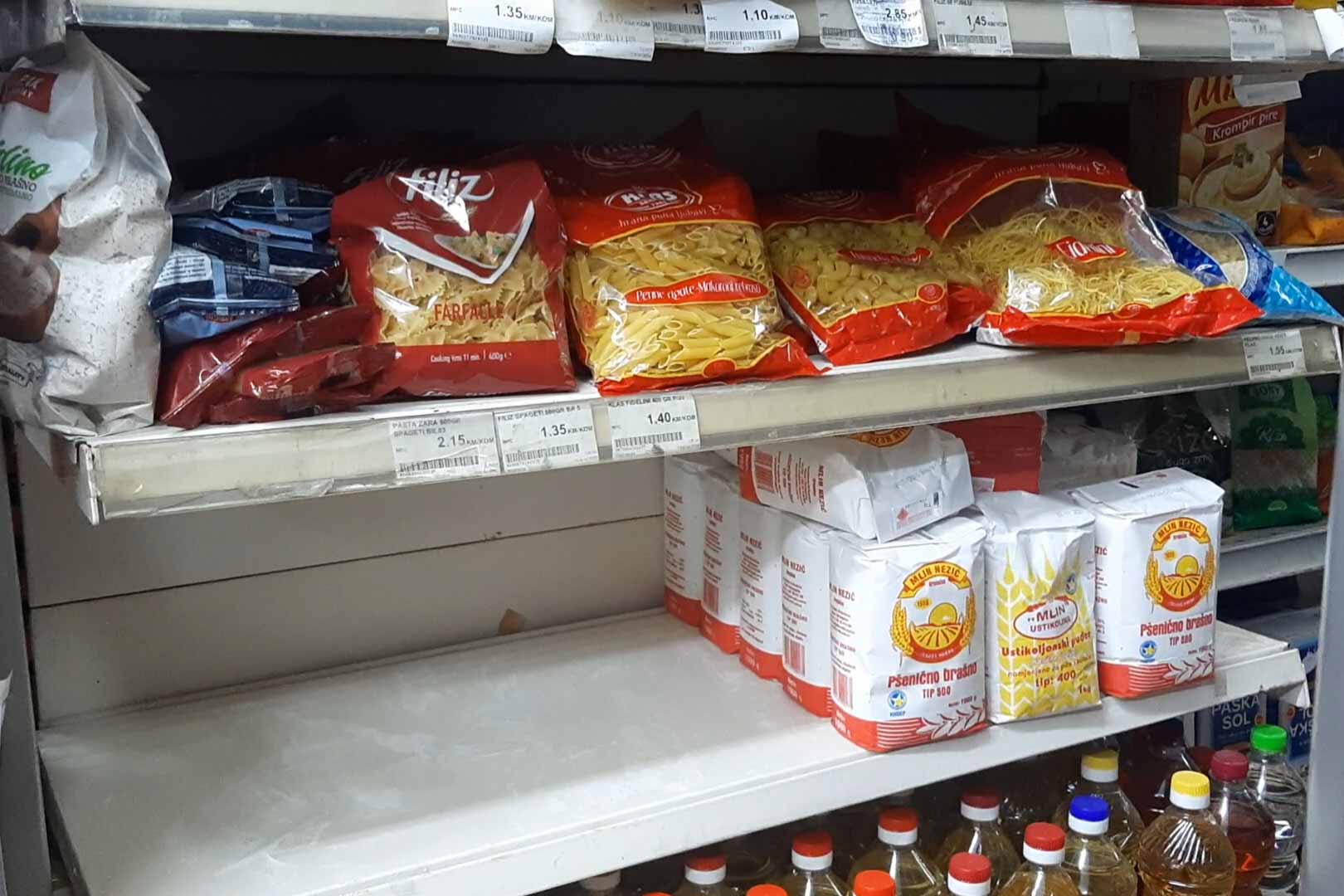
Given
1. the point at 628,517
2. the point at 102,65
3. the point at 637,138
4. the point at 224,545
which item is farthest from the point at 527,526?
the point at 102,65

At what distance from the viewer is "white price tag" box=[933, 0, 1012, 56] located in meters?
1.09

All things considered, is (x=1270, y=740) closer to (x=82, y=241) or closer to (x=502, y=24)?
(x=502, y=24)

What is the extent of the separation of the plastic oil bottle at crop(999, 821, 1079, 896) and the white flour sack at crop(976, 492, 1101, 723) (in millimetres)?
129

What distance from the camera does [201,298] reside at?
3.00ft

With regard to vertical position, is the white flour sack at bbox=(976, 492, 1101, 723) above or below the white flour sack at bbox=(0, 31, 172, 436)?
below

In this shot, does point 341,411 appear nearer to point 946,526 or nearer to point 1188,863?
point 946,526

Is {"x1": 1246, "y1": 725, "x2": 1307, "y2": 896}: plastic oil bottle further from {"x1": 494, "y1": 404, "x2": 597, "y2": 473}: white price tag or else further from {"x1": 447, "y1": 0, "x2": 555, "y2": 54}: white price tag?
{"x1": 447, "y1": 0, "x2": 555, "y2": 54}: white price tag

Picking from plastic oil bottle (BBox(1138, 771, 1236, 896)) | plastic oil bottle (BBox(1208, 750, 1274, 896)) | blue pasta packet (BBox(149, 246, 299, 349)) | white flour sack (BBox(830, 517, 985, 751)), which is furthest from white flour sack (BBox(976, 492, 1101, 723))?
blue pasta packet (BBox(149, 246, 299, 349))

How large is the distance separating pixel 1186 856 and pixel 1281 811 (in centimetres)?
32

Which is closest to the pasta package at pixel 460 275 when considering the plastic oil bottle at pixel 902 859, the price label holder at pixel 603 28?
the price label holder at pixel 603 28

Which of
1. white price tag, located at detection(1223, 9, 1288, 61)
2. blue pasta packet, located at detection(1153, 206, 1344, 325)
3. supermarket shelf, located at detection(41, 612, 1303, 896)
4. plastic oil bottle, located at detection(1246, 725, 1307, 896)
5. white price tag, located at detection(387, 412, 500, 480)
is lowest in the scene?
plastic oil bottle, located at detection(1246, 725, 1307, 896)

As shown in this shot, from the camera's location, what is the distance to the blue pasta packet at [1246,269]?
1378 millimetres

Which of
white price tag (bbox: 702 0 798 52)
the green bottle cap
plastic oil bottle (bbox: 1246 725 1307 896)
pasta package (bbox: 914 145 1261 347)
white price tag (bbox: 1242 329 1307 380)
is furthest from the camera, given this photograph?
plastic oil bottle (bbox: 1246 725 1307 896)

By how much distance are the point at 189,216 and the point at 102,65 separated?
0.13 metres
